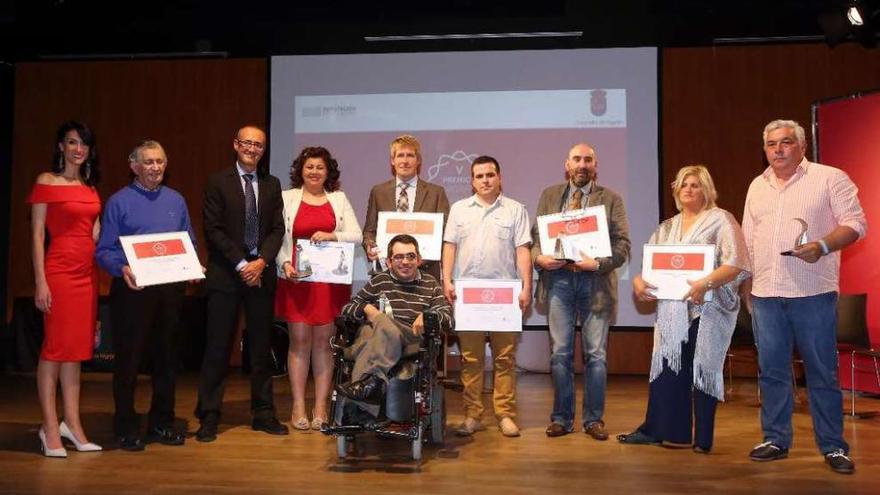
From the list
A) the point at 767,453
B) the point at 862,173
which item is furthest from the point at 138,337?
the point at 862,173

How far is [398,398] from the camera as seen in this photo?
3607 millimetres

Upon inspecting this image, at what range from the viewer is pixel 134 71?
8016 millimetres

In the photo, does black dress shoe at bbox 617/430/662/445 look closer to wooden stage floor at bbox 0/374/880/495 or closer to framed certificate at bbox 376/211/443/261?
wooden stage floor at bbox 0/374/880/495

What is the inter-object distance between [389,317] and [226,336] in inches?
37.8

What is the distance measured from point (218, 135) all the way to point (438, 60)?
2320 millimetres

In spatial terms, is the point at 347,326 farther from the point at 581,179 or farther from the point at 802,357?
the point at 802,357

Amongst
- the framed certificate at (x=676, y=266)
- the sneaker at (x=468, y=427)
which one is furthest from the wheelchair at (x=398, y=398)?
the framed certificate at (x=676, y=266)

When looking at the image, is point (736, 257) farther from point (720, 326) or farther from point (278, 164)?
point (278, 164)

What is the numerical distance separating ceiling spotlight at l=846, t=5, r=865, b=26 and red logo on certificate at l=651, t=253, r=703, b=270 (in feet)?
10.3

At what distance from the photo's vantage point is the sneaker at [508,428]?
4.25 meters

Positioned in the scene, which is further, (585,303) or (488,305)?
(585,303)

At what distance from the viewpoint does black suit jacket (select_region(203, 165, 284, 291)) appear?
416cm

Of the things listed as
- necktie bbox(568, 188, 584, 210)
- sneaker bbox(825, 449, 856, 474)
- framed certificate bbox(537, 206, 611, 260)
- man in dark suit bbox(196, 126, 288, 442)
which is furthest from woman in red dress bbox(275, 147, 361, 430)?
sneaker bbox(825, 449, 856, 474)

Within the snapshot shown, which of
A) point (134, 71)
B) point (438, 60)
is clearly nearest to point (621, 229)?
point (438, 60)
